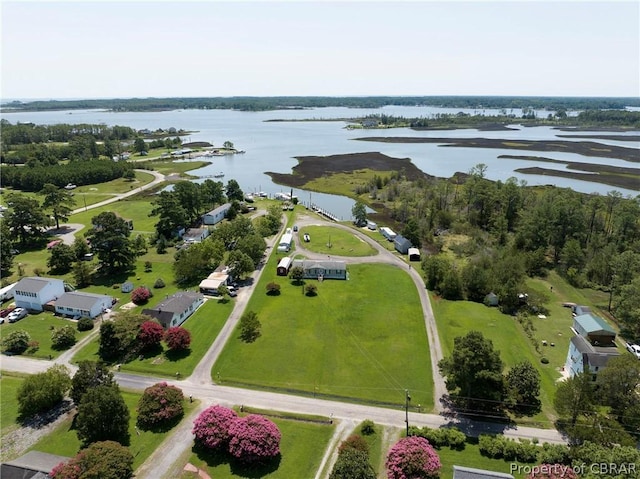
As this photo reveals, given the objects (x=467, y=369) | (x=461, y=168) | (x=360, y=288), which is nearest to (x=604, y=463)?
(x=467, y=369)

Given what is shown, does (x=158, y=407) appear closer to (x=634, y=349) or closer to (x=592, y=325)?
(x=592, y=325)

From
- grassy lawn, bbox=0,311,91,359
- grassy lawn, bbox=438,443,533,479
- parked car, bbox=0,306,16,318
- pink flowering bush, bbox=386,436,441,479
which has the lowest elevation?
grassy lawn, bbox=438,443,533,479

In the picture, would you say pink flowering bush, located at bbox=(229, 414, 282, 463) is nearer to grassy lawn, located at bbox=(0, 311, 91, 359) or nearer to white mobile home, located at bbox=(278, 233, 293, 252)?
grassy lawn, located at bbox=(0, 311, 91, 359)

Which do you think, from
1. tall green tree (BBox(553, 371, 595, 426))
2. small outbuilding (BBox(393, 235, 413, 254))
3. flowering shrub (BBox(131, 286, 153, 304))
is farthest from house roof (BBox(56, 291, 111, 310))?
tall green tree (BBox(553, 371, 595, 426))

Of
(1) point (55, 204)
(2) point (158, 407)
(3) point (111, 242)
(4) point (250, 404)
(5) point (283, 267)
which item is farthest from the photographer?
(1) point (55, 204)

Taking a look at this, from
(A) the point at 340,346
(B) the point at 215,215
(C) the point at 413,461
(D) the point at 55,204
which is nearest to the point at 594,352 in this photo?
(C) the point at 413,461

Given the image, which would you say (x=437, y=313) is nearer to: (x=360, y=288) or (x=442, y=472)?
(x=360, y=288)
